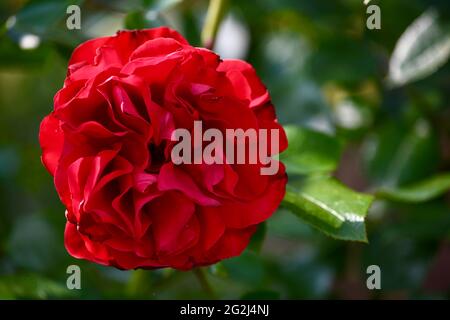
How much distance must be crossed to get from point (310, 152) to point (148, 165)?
0.92 feet

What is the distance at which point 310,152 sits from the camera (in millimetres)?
877

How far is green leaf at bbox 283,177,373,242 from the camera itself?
2.39ft

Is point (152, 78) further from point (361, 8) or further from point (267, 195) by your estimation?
point (361, 8)

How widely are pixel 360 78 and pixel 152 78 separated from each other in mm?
624

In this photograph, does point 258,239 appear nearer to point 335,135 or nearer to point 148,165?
point 148,165

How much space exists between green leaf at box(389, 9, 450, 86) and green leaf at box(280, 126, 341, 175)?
288 mm

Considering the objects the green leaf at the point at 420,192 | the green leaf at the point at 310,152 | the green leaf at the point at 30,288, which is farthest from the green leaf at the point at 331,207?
the green leaf at the point at 30,288

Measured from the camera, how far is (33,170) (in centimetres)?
130

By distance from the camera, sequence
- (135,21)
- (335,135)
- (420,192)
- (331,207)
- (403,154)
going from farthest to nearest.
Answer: (403,154), (335,135), (420,192), (135,21), (331,207)

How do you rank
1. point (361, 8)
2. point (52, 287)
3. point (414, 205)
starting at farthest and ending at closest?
point (361, 8)
point (414, 205)
point (52, 287)

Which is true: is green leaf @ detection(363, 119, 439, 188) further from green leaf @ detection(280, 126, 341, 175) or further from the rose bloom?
the rose bloom

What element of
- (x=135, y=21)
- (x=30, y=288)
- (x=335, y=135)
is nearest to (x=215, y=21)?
(x=135, y=21)

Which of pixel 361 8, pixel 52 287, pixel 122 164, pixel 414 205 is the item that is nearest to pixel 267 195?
pixel 122 164

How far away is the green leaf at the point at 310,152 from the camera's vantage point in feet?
2.83
